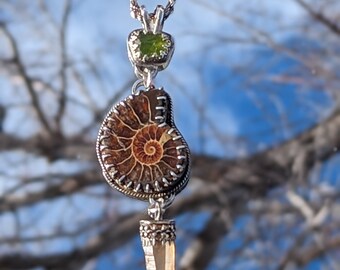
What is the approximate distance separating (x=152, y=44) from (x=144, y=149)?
0.08 m

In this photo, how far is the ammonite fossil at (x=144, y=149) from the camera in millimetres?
539

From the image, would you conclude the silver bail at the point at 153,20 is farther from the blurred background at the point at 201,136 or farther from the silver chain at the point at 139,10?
the blurred background at the point at 201,136

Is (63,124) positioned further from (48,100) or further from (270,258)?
(270,258)

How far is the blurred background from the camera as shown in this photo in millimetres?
1158

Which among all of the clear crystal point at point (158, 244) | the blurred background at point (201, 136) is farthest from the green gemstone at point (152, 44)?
the blurred background at point (201, 136)

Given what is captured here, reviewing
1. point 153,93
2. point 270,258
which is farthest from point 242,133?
point 153,93

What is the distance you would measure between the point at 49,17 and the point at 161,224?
0.75 m

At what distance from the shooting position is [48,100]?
1.19 m

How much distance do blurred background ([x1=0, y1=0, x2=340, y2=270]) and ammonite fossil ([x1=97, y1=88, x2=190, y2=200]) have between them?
0.60 meters

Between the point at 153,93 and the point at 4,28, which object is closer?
the point at 153,93

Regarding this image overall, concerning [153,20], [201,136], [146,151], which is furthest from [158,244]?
[201,136]

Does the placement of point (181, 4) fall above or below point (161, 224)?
above

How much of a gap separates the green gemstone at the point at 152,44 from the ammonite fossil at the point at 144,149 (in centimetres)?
3

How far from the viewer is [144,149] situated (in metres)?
0.54
